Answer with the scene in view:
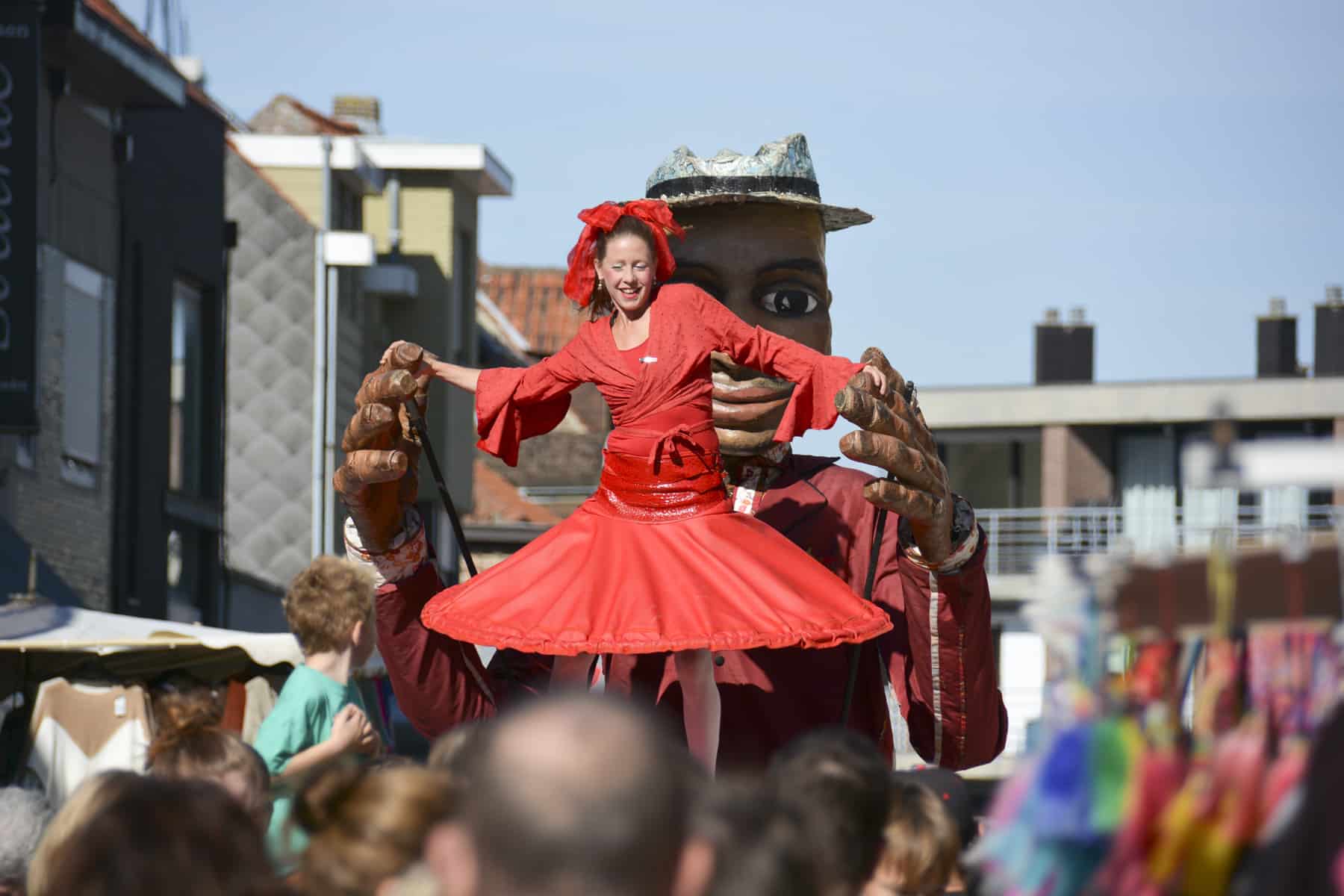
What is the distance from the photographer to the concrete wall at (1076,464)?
35.9m

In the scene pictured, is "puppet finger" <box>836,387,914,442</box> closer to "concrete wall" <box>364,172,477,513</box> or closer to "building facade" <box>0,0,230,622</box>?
"building facade" <box>0,0,230,622</box>

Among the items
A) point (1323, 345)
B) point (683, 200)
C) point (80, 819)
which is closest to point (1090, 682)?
point (80, 819)

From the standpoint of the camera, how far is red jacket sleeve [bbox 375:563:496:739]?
5.08m

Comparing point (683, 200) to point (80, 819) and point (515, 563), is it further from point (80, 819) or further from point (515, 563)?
point (80, 819)

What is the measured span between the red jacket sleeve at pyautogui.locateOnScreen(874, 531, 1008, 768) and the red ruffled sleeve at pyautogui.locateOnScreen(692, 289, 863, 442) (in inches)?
16.7

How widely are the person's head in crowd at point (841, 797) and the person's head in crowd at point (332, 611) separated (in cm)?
273

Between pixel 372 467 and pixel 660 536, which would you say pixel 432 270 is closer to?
pixel 372 467

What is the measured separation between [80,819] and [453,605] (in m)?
1.61

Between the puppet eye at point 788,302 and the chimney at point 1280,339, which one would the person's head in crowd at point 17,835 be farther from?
the chimney at point 1280,339

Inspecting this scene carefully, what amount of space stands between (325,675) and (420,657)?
83 cm

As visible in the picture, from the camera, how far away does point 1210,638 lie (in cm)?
248

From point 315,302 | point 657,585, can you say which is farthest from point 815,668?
point 315,302

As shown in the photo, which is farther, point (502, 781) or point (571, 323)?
point (571, 323)

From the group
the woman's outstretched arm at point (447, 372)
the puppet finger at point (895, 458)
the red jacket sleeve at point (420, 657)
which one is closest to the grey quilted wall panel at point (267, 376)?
the red jacket sleeve at point (420, 657)
